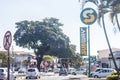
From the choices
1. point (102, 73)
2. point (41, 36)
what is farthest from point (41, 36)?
point (102, 73)

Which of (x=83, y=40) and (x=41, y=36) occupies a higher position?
(x=41, y=36)

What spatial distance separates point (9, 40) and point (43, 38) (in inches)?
2564

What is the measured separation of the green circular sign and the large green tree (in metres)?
42.2

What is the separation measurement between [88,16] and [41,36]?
43.9 m

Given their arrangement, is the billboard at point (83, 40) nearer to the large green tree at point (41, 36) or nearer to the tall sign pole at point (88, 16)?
the tall sign pole at point (88, 16)

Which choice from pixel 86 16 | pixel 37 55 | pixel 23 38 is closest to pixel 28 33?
pixel 23 38

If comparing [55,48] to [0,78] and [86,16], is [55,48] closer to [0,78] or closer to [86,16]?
[86,16]

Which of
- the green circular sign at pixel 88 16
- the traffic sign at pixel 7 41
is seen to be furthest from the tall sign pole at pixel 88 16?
the traffic sign at pixel 7 41

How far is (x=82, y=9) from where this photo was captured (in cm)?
3778

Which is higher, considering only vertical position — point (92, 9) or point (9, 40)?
point (92, 9)

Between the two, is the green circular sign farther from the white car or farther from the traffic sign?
the traffic sign

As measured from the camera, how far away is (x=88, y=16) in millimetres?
39062

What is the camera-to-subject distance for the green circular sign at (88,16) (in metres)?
37.6

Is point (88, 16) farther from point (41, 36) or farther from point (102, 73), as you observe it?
point (41, 36)
